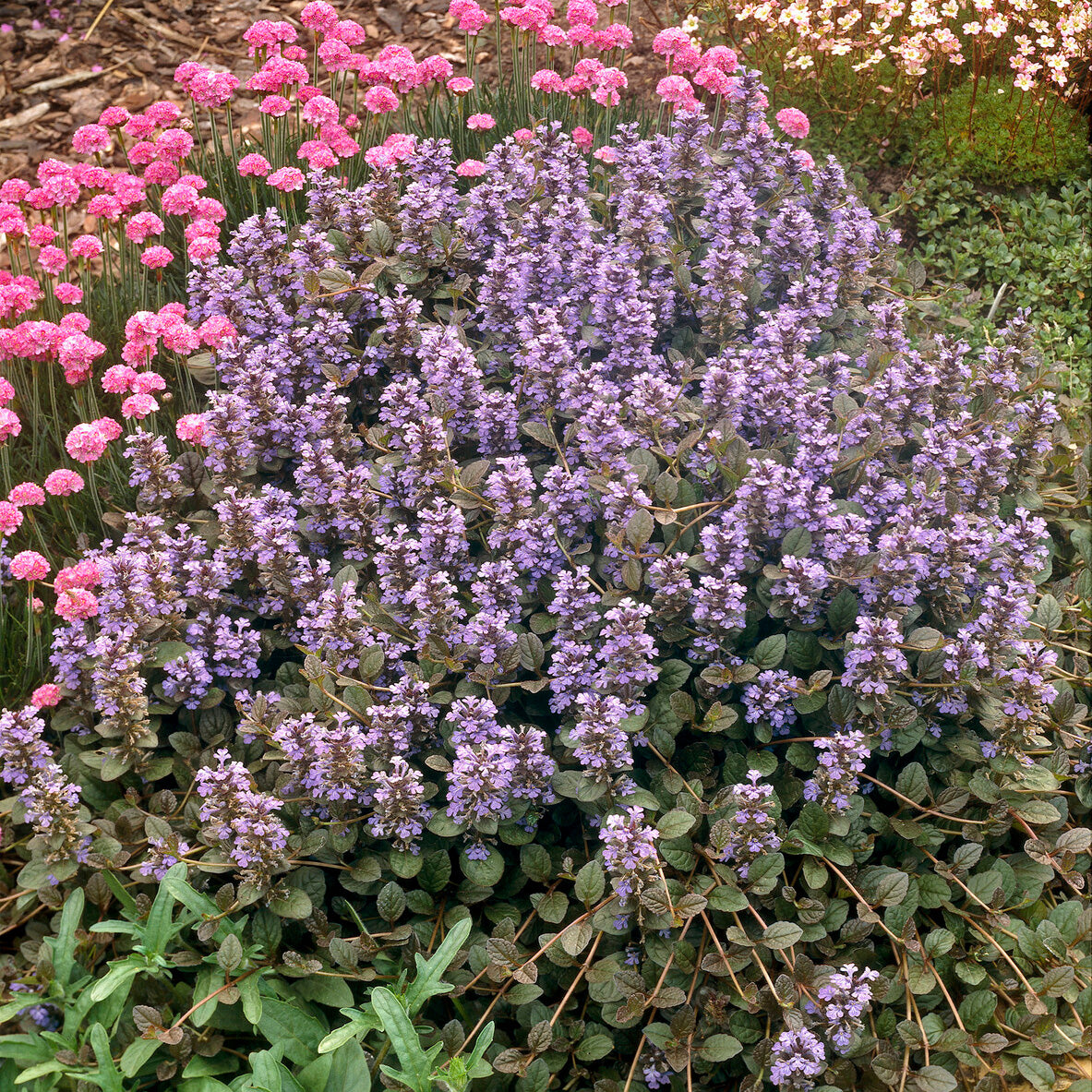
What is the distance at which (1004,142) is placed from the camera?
500cm

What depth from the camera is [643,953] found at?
7.73 feet

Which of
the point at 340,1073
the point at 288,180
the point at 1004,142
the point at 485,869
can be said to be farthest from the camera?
the point at 1004,142

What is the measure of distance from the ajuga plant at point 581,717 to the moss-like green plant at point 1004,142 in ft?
8.35

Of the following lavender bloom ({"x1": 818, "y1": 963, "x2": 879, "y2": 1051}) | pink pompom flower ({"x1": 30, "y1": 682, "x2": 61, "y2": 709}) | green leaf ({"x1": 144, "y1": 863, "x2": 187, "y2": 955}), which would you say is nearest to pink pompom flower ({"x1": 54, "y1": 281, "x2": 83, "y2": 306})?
pink pompom flower ({"x1": 30, "y1": 682, "x2": 61, "y2": 709})

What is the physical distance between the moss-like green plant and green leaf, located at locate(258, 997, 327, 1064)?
481cm

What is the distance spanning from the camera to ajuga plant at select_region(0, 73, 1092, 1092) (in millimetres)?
2205

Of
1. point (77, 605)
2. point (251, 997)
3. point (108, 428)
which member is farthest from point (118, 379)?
point (251, 997)

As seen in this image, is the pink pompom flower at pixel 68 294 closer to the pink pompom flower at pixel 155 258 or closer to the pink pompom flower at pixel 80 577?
the pink pompom flower at pixel 155 258

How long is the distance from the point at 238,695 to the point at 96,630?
0.51 metres

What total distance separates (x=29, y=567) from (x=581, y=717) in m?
1.72

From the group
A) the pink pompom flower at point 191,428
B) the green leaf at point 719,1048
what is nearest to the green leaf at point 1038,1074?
the green leaf at point 719,1048

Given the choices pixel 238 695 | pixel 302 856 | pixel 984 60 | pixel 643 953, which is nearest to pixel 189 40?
pixel 984 60

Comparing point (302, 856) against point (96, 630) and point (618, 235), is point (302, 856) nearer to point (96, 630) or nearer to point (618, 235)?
point (96, 630)

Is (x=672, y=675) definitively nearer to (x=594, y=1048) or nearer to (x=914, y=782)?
(x=914, y=782)
